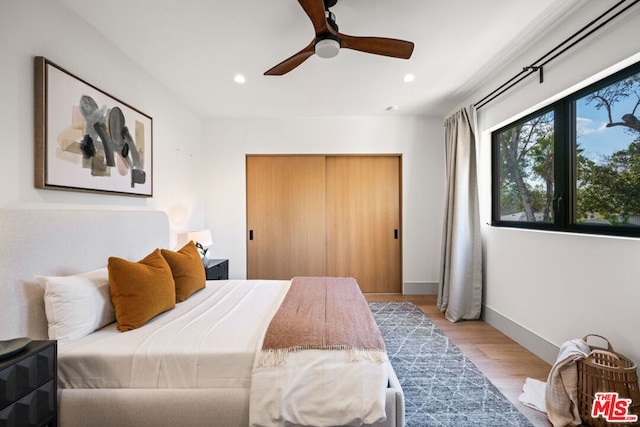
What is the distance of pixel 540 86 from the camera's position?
211 centimetres

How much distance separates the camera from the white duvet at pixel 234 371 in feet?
3.81

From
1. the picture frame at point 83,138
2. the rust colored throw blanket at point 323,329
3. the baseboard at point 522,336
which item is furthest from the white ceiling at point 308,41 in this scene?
the baseboard at point 522,336

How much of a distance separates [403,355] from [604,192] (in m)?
1.85

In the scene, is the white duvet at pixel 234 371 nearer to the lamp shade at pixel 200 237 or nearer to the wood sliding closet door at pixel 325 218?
the lamp shade at pixel 200 237

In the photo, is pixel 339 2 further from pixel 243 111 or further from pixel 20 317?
pixel 20 317

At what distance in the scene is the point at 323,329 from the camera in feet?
4.54

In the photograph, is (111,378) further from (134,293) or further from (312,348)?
(312,348)

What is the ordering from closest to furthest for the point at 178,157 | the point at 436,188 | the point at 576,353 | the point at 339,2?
the point at 576,353 → the point at 339,2 → the point at 178,157 → the point at 436,188

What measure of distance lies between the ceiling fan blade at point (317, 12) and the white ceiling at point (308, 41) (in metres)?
0.32

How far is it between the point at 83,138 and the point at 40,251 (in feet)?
2.68

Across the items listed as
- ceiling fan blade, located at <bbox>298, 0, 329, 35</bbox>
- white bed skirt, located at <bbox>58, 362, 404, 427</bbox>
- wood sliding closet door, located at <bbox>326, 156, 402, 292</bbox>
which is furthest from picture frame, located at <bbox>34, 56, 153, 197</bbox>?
wood sliding closet door, located at <bbox>326, 156, 402, 292</bbox>

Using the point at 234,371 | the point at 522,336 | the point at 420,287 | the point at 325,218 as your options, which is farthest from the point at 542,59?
the point at 234,371

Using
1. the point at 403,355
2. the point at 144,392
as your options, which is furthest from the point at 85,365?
the point at 403,355

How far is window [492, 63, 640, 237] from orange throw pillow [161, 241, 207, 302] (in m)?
2.91
